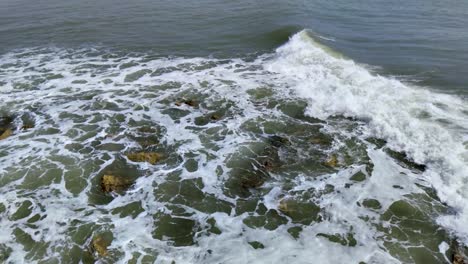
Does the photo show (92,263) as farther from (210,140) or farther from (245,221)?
(210,140)

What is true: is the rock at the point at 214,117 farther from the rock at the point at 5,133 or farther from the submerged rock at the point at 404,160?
the rock at the point at 5,133

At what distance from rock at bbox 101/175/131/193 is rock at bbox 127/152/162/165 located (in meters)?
0.86

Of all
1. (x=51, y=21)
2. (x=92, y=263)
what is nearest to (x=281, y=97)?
(x=92, y=263)

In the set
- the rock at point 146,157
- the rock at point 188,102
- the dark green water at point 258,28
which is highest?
the dark green water at point 258,28

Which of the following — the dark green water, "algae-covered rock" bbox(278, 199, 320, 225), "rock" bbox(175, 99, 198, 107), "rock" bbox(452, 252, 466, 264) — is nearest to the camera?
"rock" bbox(452, 252, 466, 264)

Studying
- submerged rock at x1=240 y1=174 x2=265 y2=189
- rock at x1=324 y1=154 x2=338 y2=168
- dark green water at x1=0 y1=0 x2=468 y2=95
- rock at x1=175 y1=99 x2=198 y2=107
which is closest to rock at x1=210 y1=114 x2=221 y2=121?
rock at x1=175 y1=99 x2=198 y2=107

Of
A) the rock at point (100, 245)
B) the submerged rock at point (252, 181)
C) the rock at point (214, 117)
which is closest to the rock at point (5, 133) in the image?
the rock at point (100, 245)

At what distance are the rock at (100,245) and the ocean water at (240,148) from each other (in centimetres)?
3

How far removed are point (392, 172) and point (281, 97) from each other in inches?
199

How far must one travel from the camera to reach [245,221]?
8.25 meters

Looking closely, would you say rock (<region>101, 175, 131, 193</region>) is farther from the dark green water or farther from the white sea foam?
the dark green water

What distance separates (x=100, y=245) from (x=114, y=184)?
75.1 inches

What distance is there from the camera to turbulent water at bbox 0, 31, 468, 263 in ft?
25.2

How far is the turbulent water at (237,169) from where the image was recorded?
7688mm
